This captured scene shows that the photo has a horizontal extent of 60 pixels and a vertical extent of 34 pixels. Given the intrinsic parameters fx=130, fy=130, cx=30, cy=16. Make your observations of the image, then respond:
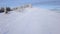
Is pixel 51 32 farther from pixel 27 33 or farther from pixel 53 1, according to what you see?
pixel 53 1

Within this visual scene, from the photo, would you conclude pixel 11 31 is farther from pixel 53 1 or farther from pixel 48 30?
pixel 53 1

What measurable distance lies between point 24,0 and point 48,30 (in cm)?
632

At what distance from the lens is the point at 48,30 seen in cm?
365

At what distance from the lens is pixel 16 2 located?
941cm

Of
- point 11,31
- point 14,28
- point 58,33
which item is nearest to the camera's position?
point 58,33

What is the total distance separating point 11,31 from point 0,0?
578cm

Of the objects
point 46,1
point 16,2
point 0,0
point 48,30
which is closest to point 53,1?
point 46,1

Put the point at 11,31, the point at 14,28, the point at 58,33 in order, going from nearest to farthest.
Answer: the point at 58,33 < the point at 11,31 < the point at 14,28

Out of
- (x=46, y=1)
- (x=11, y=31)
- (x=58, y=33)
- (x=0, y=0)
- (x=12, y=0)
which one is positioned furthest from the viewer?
(x=46, y=1)

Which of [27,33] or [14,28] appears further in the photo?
[14,28]

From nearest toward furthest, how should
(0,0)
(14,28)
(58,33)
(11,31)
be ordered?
(58,33), (11,31), (14,28), (0,0)

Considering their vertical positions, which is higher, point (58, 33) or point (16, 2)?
point (58, 33)

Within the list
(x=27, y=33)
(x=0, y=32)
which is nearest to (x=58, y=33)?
(x=27, y=33)

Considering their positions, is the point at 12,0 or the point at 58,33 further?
the point at 12,0
